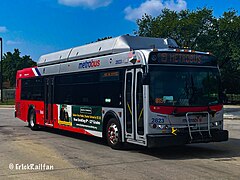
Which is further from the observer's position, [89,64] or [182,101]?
[89,64]

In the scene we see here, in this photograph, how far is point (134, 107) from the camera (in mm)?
9953

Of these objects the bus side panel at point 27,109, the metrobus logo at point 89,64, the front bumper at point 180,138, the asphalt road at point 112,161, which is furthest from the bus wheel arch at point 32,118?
the front bumper at point 180,138

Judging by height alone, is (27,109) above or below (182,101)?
below

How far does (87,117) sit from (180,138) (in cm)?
412

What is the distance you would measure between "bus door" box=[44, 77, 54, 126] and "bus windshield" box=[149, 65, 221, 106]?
22.5 ft

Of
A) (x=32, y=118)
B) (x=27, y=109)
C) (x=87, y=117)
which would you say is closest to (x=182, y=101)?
(x=87, y=117)

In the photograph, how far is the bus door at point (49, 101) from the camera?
1540cm

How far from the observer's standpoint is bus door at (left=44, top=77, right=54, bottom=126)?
15400mm

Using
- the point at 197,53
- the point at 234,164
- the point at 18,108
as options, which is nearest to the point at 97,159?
the point at 234,164

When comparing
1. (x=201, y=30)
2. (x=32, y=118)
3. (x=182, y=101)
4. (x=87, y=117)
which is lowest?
(x=32, y=118)

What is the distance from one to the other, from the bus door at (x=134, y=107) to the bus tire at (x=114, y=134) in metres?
0.42

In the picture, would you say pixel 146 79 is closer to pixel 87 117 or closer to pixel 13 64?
pixel 87 117

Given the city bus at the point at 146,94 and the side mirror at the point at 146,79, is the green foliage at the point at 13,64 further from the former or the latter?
the side mirror at the point at 146,79

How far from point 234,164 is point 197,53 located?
10.9 ft
